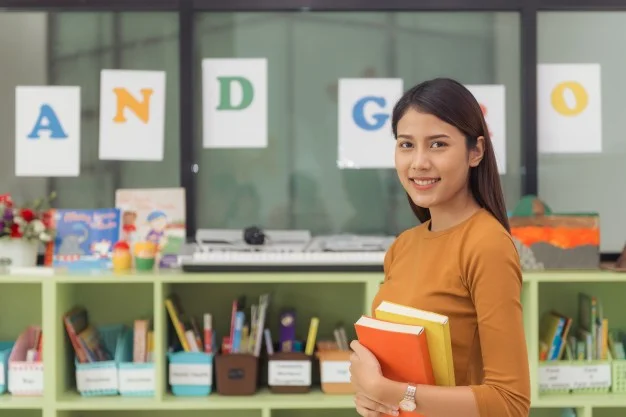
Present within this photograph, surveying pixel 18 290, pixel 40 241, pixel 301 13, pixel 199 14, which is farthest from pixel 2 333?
pixel 301 13

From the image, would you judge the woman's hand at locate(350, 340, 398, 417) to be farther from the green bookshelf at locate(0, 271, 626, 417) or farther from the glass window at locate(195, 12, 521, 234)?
the glass window at locate(195, 12, 521, 234)

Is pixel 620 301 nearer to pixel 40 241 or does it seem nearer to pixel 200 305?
pixel 200 305

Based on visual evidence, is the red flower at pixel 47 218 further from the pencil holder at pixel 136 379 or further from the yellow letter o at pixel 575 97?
the yellow letter o at pixel 575 97

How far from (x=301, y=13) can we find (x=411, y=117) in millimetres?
1781

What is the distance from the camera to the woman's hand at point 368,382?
3.65ft

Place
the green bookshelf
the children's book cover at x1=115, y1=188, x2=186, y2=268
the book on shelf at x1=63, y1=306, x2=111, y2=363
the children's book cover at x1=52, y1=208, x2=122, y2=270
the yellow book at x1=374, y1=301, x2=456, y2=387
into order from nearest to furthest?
the yellow book at x1=374, y1=301, x2=456, y2=387, the green bookshelf, the book on shelf at x1=63, y1=306, x2=111, y2=363, the children's book cover at x1=52, y1=208, x2=122, y2=270, the children's book cover at x1=115, y1=188, x2=186, y2=268

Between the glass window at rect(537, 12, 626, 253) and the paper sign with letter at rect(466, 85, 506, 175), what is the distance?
170 millimetres

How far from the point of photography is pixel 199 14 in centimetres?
283

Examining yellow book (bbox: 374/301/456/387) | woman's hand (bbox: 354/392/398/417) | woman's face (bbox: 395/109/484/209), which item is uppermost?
woman's face (bbox: 395/109/484/209)

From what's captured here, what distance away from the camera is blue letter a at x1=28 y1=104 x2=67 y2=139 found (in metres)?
2.81

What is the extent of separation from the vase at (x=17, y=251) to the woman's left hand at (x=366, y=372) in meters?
1.80

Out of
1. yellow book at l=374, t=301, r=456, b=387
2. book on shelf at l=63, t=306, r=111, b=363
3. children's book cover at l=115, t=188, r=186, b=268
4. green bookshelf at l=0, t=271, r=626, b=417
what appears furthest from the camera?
children's book cover at l=115, t=188, r=186, b=268

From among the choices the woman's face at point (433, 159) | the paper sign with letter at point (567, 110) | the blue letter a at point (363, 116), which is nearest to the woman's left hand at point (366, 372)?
the woman's face at point (433, 159)

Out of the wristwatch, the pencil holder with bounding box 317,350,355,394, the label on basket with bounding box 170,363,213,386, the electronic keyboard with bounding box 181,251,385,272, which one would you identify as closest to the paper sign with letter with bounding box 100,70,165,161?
the electronic keyboard with bounding box 181,251,385,272
